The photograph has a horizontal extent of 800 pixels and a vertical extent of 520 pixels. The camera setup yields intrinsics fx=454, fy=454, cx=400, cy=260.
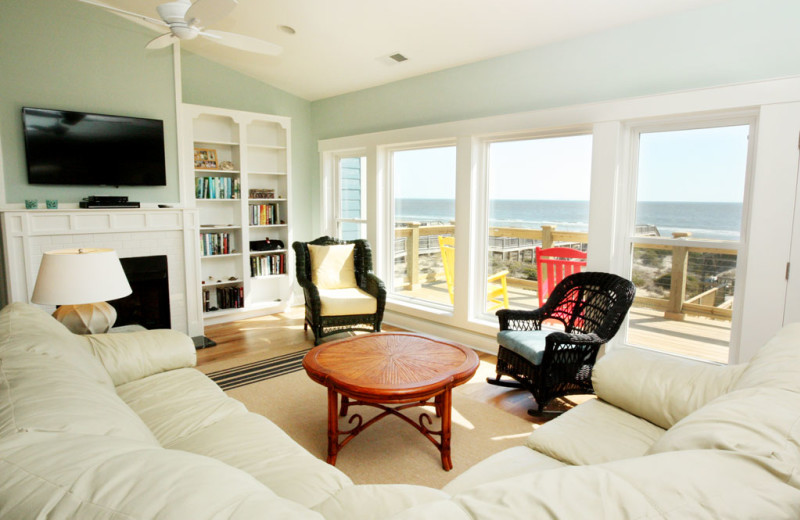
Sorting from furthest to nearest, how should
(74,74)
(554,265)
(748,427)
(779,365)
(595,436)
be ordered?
(74,74) < (554,265) < (595,436) < (779,365) < (748,427)

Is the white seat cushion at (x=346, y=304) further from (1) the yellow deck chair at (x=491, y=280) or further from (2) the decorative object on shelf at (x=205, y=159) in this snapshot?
(2) the decorative object on shelf at (x=205, y=159)

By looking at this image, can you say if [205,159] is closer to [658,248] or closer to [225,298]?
[225,298]

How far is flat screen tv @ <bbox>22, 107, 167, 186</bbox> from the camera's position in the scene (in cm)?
384

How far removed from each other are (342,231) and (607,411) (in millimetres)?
4505

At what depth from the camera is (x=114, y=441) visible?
899mm

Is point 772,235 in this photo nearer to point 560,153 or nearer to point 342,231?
point 560,153

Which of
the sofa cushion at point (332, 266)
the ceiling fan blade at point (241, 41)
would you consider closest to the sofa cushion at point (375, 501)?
the ceiling fan blade at point (241, 41)

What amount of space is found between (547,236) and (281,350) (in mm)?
2657

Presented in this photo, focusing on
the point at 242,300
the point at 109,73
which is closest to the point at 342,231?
the point at 242,300

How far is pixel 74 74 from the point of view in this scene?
4008 mm

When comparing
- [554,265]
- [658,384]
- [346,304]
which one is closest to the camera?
[658,384]

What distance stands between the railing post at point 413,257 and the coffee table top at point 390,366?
7.30ft

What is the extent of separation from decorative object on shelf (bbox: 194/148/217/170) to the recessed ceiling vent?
88.1 inches

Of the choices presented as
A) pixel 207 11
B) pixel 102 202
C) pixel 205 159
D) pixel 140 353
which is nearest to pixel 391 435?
pixel 140 353
